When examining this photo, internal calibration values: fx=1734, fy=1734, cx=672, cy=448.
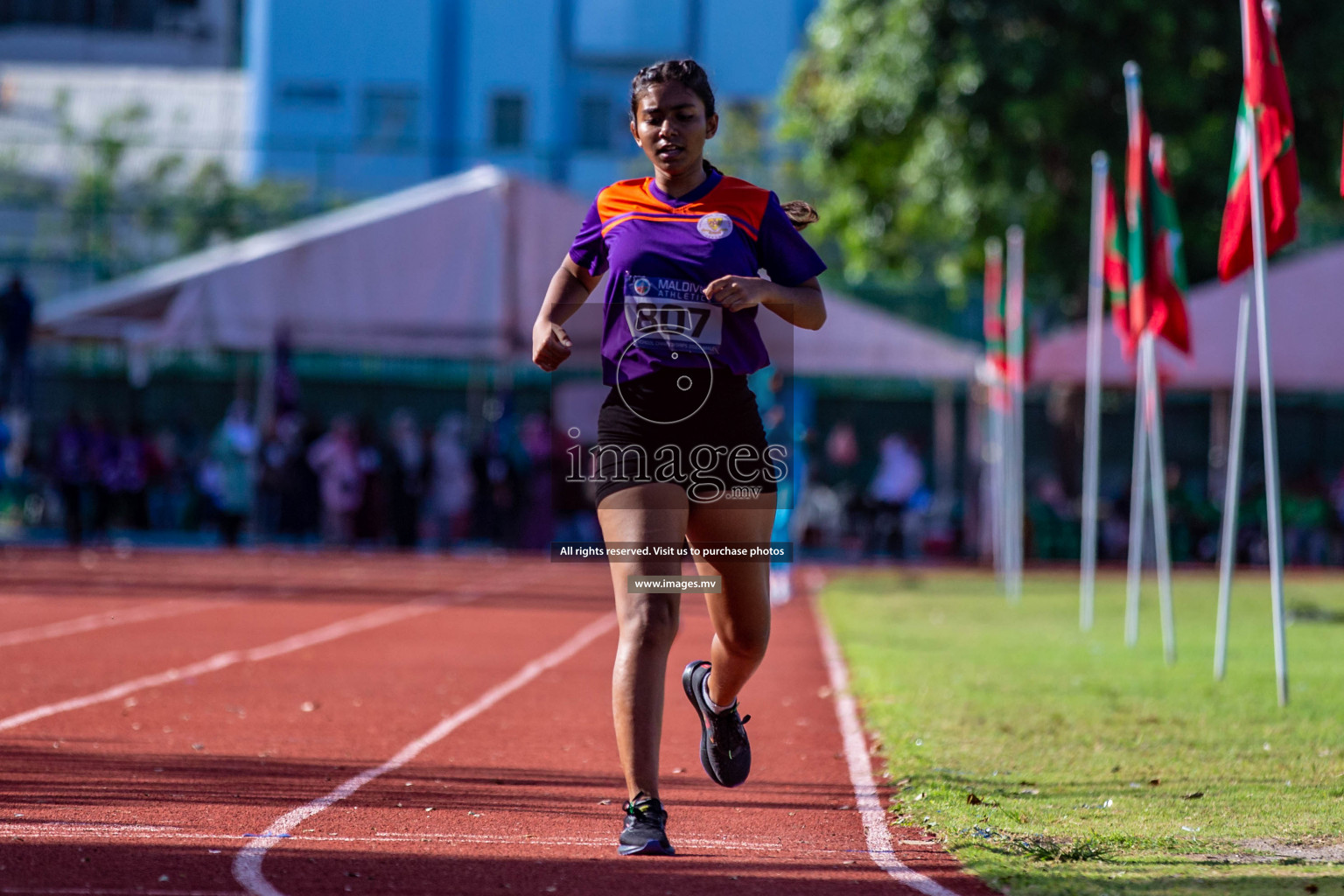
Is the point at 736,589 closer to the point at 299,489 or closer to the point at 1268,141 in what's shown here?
the point at 1268,141

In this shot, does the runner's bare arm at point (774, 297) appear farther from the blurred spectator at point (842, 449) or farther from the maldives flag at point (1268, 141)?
the blurred spectator at point (842, 449)

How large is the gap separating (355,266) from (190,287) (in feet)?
6.37

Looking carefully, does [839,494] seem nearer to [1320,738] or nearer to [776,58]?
[1320,738]

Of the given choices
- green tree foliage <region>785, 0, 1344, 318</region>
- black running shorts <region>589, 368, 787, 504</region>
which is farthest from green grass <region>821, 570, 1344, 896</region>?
green tree foliage <region>785, 0, 1344, 318</region>

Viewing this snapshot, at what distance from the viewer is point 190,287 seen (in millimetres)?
20578

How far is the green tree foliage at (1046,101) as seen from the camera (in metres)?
22.7

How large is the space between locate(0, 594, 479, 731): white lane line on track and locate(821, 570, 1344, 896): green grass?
3580 mm

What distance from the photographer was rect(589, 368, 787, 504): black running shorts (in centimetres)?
479

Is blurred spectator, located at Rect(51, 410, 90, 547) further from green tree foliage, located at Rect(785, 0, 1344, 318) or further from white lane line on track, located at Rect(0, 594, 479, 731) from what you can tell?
green tree foliage, located at Rect(785, 0, 1344, 318)

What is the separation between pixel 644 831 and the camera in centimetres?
468

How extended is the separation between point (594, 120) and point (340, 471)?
2552cm

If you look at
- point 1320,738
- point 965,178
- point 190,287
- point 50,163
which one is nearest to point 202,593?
point 190,287

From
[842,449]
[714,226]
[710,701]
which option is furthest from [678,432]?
[842,449]

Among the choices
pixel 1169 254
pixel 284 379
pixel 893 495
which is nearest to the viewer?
pixel 1169 254
